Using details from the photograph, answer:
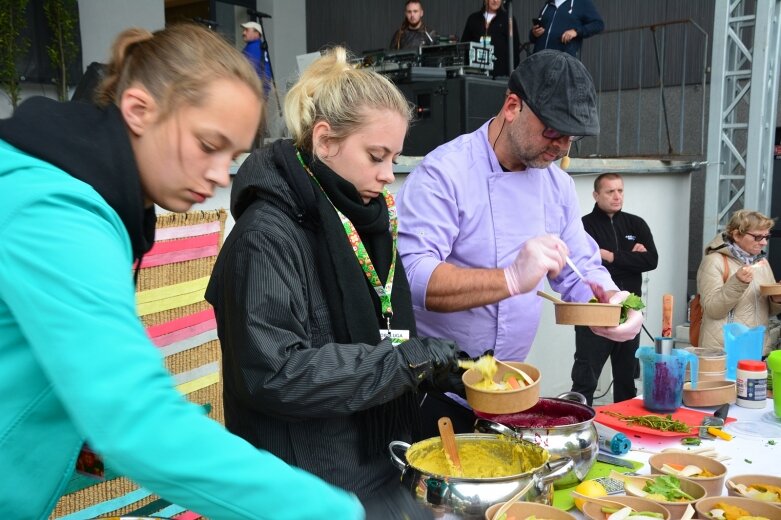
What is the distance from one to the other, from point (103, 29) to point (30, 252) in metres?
6.70

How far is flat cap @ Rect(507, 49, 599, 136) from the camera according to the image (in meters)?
2.11

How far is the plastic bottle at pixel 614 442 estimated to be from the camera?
6.37ft

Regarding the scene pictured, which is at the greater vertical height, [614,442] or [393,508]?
[393,508]

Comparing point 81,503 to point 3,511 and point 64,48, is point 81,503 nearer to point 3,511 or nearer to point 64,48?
point 3,511

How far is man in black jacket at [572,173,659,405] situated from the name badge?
131 inches

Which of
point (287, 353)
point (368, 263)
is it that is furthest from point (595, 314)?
point (287, 353)

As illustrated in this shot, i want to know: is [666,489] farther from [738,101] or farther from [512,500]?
[738,101]

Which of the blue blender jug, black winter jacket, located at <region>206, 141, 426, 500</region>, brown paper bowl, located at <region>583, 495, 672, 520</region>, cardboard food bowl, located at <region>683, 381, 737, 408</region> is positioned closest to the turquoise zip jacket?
black winter jacket, located at <region>206, 141, 426, 500</region>

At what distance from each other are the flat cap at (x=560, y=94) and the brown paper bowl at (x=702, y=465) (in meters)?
0.91

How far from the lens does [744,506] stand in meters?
1.49

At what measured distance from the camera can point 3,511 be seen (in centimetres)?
84

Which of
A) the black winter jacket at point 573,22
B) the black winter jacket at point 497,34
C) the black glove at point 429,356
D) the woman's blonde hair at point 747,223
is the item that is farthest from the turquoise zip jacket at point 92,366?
the black winter jacket at point 573,22

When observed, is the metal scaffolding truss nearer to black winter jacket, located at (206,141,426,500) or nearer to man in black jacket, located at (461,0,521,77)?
man in black jacket, located at (461,0,521,77)

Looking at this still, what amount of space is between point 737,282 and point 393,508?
408 centimetres
